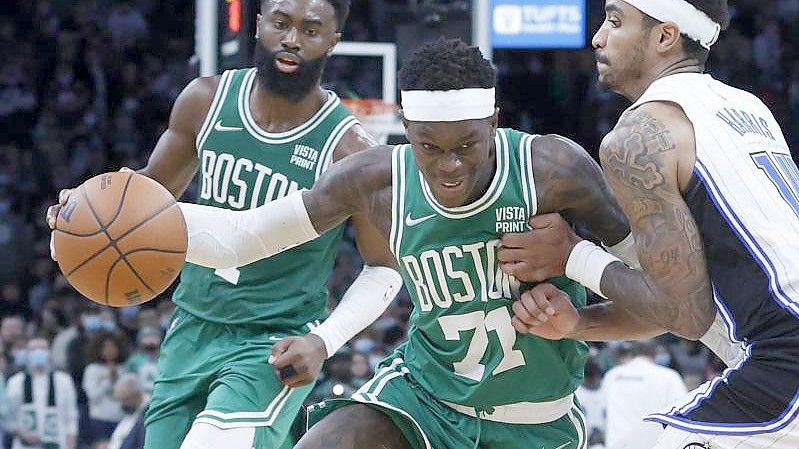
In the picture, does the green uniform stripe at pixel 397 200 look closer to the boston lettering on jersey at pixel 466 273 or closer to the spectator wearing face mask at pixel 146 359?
the boston lettering on jersey at pixel 466 273

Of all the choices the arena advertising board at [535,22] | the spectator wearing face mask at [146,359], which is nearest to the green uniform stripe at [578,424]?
the spectator wearing face mask at [146,359]

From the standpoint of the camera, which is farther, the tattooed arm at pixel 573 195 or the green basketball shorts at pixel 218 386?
the green basketball shorts at pixel 218 386

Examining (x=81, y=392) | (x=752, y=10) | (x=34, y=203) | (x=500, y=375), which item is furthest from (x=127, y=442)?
(x=752, y=10)

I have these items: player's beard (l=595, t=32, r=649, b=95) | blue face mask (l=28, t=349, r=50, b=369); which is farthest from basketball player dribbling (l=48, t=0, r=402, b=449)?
blue face mask (l=28, t=349, r=50, b=369)

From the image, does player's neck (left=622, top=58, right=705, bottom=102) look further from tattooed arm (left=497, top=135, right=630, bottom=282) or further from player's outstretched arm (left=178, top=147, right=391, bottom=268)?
player's outstretched arm (left=178, top=147, right=391, bottom=268)

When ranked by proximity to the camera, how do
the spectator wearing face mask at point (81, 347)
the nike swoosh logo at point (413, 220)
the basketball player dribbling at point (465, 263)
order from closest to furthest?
1. the basketball player dribbling at point (465, 263)
2. the nike swoosh logo at point (413, 220)
3. the spectator wearing face mask at point (81, 347)

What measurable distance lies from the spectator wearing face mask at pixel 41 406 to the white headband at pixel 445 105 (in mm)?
7661

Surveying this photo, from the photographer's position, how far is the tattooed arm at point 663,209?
366cm

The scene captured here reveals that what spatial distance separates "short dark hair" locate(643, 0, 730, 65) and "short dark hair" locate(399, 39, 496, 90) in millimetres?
560

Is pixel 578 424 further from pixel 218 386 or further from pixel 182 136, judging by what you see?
pixel 182 136

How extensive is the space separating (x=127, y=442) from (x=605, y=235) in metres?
5.22

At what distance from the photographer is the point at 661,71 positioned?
4.00m

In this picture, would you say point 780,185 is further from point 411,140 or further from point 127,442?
point 127,442

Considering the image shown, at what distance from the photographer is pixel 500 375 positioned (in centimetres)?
431
